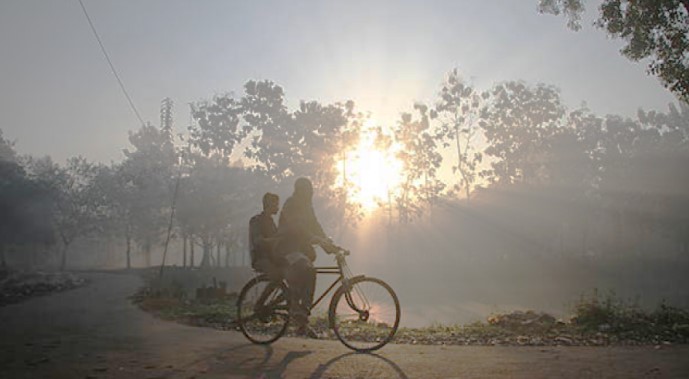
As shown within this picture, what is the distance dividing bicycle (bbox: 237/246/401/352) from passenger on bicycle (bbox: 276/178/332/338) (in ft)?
0.63

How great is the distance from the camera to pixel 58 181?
6116 cm

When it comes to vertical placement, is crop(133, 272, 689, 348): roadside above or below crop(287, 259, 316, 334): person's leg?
below

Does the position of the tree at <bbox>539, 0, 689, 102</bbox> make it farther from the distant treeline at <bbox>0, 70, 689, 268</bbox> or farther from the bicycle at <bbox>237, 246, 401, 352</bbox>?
the distant treeline at <bbox>0, 70, 689, 268</bbox>

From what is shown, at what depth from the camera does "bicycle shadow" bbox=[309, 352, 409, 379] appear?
5.70 metres

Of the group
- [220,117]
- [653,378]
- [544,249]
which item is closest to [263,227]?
[653,378]

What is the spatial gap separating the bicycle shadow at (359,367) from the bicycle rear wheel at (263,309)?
135cm

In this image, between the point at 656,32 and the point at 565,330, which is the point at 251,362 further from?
the point at 656,32

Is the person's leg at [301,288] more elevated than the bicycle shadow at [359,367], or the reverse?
the person's leg at [301,288]

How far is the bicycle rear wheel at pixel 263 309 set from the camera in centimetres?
782

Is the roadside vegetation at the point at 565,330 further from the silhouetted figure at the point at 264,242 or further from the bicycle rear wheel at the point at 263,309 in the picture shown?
the silhouetted figure at the point at 264,242

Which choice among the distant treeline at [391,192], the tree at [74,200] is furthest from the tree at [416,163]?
the tree at [74,200]

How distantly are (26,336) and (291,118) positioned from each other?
55.9 m

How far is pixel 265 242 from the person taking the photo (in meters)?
7.89

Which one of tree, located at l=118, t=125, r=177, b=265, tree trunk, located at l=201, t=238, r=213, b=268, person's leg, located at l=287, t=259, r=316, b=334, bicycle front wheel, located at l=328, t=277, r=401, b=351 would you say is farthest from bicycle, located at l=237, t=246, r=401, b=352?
tree, located at l=118, t=125, r=177, b=265
